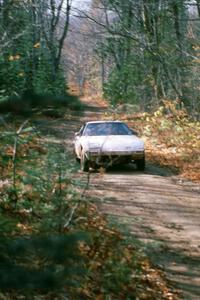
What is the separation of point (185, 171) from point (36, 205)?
28.8ft

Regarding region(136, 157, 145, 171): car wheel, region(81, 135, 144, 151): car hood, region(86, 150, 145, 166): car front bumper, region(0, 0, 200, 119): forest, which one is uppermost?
region(0, 0, 200, 119): forest

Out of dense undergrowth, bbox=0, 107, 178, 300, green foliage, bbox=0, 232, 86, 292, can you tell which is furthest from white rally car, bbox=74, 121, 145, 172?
green foliage, bbox=0, 232, 86, 292

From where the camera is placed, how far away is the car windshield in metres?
15.5

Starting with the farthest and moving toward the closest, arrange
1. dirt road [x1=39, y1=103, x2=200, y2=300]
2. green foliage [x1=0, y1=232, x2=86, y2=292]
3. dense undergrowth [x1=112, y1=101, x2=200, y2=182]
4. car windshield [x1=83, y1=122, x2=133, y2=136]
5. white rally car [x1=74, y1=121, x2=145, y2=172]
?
dense undergrowth [x1=112, y1=101, x2=200, y2=182] → car windshield [x1=83, y1=122, x2=133, y2=136] → white rally car [x1=74, y1=121, x2=145, y2=172] → dirt road [x1=39, y1=103, x2=200, y2=300] → green foliage [x1=0, y1=232, x2=86, y2=292]

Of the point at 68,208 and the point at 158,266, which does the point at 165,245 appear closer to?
the point at 158,266

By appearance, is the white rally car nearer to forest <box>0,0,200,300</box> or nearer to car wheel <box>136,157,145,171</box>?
car wheel <box>136,157,145,171</box>

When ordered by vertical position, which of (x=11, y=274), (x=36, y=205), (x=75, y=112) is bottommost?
(x=36, y=205)

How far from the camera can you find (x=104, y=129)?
51.5 feet

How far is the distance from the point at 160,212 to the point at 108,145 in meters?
4.52

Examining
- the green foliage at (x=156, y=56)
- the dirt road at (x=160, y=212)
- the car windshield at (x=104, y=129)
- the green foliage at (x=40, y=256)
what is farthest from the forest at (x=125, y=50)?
the car windshield at (x=104, y=129)

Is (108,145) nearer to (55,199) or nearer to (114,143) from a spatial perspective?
(114,143)

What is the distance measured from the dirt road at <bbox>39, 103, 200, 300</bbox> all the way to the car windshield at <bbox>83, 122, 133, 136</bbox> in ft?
3.50

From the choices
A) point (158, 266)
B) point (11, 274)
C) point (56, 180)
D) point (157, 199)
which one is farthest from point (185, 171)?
point (11, 274)

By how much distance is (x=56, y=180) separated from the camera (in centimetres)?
670
